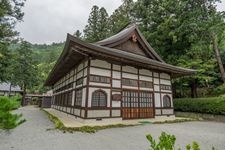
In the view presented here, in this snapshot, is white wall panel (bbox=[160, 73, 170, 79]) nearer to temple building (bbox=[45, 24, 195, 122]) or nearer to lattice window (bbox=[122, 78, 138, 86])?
temple building (bbox=[45, 24, 195, 122])

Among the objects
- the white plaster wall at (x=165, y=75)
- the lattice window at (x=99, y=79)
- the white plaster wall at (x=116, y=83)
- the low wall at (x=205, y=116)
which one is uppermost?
the white plaster wall at (x=165, y=75)

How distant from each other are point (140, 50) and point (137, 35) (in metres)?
1.21

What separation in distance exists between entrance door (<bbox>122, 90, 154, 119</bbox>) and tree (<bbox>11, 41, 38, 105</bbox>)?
2558 cm

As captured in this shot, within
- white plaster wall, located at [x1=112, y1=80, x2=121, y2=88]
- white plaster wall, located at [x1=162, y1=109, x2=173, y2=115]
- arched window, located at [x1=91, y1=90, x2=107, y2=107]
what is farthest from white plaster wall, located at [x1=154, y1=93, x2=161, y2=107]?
arched window, located at [x1=91, y1=90, x2=107, y2=107]

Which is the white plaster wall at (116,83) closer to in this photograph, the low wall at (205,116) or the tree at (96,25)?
the low wall at (205,116)

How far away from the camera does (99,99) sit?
957 cm

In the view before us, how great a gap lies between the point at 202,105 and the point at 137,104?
5929mm

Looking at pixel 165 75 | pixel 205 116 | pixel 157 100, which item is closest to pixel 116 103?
pixel 157 100

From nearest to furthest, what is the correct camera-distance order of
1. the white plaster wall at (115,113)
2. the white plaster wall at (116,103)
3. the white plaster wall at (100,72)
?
1. the white plaster wall at (100,72)
2. the white plaster wall at (115,113)
3. the white plaster wall at (116,103)

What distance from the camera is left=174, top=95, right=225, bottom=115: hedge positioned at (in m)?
12.6

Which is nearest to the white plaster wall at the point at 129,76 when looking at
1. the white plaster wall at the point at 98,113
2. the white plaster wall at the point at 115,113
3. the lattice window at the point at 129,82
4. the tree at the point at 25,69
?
the lattice window at the point at 129,82

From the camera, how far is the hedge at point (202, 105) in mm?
12555

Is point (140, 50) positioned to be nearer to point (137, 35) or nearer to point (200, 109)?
point (137, 35)

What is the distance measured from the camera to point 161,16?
1938cm
